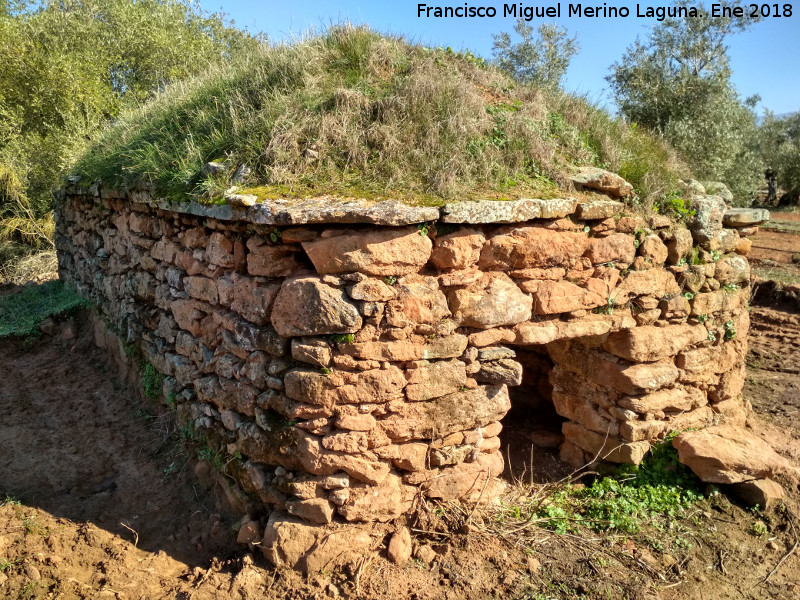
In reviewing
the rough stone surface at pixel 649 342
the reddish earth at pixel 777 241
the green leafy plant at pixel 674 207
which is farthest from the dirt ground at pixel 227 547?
the reddish earth at pixel 777 241

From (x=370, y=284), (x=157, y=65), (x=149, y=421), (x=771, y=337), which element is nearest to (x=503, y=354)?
(x=370, y=284)

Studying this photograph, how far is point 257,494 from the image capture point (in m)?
3.61

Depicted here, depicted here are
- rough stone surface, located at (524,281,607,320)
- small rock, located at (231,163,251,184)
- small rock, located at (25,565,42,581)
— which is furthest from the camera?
rough stone surface, located at (524,281,607,320)

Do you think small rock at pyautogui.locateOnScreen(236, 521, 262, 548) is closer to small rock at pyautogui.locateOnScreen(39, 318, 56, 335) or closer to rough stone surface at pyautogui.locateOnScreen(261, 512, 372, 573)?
rough stone surface at pyautogui.locateOnScreen(261, 512, 372, 573)

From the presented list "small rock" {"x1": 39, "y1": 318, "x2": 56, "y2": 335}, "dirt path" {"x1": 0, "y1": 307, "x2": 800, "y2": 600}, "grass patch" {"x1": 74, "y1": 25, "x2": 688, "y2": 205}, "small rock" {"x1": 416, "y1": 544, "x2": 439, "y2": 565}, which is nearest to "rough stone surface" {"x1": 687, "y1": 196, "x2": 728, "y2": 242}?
"grass patch" {"x1": 74, "y1": 25, "x2": 688, "y2": 205}

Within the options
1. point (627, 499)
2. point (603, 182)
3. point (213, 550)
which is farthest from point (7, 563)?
point (603, 182)

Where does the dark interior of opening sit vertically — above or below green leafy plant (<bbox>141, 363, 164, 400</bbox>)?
below

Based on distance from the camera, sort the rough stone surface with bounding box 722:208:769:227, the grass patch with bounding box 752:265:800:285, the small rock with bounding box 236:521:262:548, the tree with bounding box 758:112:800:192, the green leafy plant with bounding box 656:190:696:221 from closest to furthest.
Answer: the small rock with bounding box 236:521:262:548 → the green leafy plant with bounding box 656:190:696:221 → the rough stone surface with bounding box 722:208:769:227 → the grass patch with bounding box 752:265:800:285 → the tree with bounding box 758:112:800:192

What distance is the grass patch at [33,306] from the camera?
7.09m

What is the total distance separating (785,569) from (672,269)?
2.15m

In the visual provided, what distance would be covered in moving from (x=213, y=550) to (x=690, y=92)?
12.4 m

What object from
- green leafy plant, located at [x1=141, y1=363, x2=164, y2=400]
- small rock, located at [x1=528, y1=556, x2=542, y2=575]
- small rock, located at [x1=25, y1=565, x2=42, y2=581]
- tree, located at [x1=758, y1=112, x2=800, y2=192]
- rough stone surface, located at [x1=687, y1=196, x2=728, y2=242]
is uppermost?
tree, located at [x1=758, y1=112, x2=800, y2=192]

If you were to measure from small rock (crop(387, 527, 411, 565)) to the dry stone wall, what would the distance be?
0.14 metres

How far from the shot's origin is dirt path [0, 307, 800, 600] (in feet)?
10.6
